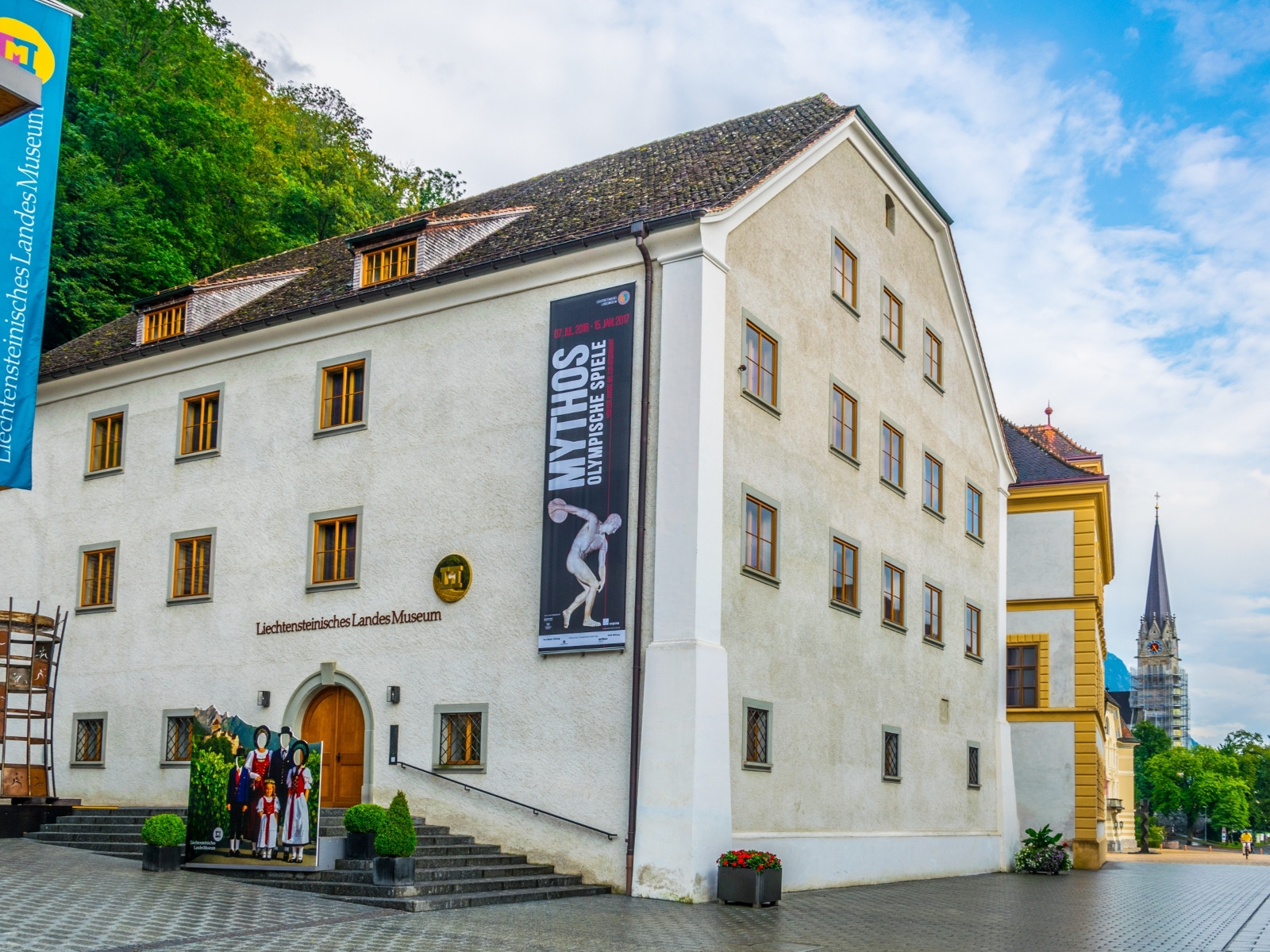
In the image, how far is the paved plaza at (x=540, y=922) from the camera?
13266 mm

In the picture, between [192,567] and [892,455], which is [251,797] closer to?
[192,567]

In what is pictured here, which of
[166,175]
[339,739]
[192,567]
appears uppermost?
[166,175]

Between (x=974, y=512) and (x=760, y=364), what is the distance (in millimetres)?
12504

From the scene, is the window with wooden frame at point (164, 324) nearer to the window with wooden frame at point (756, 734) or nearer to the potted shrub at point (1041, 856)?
the window with wooden frame at point (756, 734)

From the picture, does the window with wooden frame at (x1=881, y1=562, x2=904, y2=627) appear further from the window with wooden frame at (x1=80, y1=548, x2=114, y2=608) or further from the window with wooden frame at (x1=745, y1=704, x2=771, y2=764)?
the window with wooden frame at (x1=80, y1=548, x2=114, y2=608)

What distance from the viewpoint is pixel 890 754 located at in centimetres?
2594

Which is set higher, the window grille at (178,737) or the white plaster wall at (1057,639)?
the white plaster wall at (1057,639)

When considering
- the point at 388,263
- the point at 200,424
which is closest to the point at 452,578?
the point at 388,263

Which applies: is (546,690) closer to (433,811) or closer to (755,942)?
(433,811)

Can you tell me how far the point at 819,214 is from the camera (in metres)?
24.8

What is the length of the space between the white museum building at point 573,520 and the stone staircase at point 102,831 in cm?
168

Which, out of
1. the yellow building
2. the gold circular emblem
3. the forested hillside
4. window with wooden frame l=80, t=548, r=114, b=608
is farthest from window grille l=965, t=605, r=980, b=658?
the forested hillside

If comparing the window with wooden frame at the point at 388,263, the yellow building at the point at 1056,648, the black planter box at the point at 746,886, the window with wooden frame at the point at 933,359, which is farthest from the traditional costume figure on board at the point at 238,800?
the yellow building at the point at 1056,648

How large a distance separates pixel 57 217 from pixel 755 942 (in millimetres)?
28747
